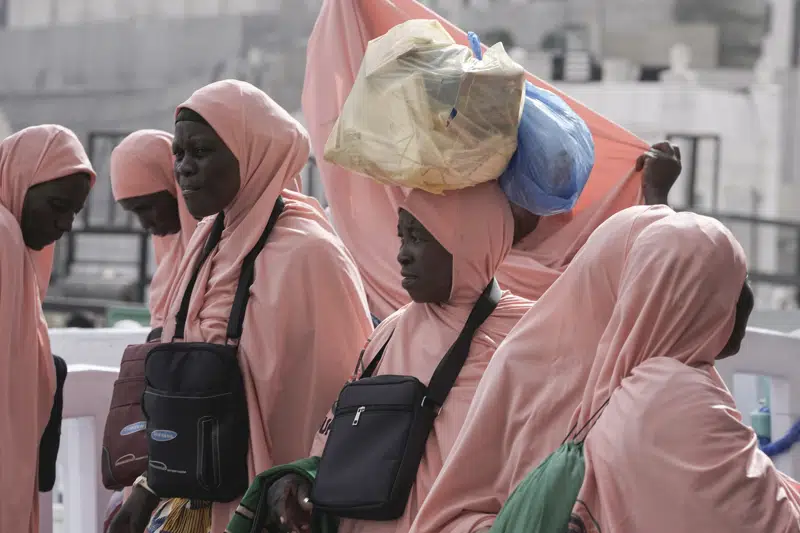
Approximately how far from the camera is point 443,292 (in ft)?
9.12

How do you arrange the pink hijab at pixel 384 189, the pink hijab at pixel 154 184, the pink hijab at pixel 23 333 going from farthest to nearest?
the pink hijab at pixel 154 184 → the pink hijab at pixel 384 189 → the pink hijab at pixel 23 333

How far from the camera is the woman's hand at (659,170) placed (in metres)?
4.10

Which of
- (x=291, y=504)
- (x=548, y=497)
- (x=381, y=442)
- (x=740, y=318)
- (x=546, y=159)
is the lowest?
(x=291, y=504)

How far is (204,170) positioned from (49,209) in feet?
2.66

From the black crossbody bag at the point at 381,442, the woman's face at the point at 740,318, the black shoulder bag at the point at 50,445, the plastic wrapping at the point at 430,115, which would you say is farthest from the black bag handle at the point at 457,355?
the black shoulder bag at the point at 50,445

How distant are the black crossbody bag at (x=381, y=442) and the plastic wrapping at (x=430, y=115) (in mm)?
349

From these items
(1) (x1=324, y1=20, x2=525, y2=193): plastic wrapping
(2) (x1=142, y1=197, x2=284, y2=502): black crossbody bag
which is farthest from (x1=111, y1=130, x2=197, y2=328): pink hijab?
(1) (x1=324, y1=20, x2=525, y2=193): plastic wrapping

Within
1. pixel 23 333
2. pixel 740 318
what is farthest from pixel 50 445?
pixel 740 318

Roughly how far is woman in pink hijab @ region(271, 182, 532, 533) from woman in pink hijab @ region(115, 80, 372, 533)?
0.30 metres

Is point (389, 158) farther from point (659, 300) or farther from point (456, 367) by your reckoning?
point (659, 300)

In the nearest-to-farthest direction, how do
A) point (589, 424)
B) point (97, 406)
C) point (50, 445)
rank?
point (589, 424)
point (50, 445)
point (97, 406)

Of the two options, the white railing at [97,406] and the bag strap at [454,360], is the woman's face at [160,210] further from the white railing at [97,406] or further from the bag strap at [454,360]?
the bag strap at [454,360]

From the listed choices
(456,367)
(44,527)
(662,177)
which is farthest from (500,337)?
(44,527)

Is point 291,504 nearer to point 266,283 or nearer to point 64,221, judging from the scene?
point 266,283
